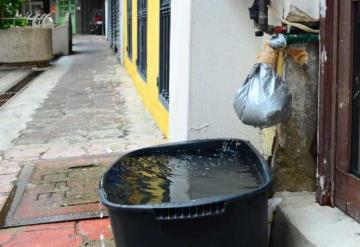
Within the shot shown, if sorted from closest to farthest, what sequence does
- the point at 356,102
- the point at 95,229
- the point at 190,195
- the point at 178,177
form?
the point at 190,195 → the point at 356,102 → the point at 178,177 → the point at 95,229

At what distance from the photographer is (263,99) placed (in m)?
2.80

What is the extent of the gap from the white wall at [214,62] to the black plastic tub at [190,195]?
52 cm

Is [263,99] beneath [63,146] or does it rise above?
above

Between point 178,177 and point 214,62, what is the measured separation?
40.1 inches

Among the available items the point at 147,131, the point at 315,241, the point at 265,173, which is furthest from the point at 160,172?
the point at 147,131

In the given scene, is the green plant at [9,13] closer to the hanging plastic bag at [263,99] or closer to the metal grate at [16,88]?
the metal grate at [16,88]

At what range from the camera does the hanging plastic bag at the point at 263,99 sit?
2797 millimetres

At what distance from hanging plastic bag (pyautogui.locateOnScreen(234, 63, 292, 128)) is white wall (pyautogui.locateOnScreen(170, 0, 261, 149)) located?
0.74 metres

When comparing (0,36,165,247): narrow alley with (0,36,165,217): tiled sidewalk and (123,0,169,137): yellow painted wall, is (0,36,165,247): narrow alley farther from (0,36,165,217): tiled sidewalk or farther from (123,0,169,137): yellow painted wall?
(123,0,169,137): yellow painted wall

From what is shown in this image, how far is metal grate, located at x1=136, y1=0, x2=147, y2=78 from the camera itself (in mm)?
8070

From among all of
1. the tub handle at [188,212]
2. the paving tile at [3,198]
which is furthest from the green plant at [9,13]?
the tub handle at [188,212]

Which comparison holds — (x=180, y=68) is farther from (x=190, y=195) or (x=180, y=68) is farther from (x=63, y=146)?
(x=63, y=146)

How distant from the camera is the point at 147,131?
6594 millimetres

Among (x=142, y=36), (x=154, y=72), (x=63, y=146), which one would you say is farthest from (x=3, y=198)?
(x=142, y=36)
